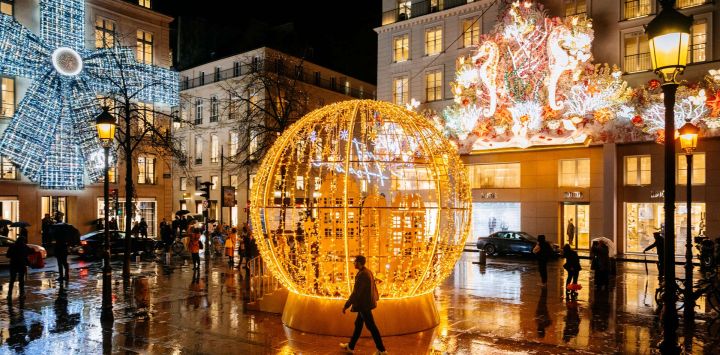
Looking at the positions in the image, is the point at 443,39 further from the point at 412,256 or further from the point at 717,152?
the point at 412,256

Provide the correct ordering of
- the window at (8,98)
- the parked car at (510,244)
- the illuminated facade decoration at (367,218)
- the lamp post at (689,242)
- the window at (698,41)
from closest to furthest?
the illuminated facade decoration at (367,218) < the lamp post at (689,242) < the window at (698,41) < the parked car at (510,244) < the window at (8,98)

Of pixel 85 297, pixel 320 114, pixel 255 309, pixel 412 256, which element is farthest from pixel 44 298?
pixel 412 256

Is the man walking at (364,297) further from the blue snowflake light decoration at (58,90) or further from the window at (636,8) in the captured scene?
the window at (636,8)

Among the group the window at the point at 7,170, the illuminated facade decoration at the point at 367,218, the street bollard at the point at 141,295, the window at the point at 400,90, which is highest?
the window at the point at 400,90

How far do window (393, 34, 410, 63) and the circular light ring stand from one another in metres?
19.3

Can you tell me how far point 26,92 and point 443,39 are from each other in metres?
24.4

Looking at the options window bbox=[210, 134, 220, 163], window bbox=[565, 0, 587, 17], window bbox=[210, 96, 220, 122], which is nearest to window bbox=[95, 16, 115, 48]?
window bbox=[210, 96, 220, 122]

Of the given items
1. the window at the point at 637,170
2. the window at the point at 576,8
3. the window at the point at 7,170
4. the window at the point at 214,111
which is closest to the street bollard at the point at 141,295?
the window at the point at 7,170

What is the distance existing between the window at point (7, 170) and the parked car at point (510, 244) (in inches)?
1040

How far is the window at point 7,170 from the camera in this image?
104 feet

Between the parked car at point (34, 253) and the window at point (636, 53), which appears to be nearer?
the parked car at point (34, 253)

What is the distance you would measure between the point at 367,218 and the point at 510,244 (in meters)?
20.4

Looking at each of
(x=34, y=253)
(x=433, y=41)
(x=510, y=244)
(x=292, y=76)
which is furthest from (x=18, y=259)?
(x=292, y=76)

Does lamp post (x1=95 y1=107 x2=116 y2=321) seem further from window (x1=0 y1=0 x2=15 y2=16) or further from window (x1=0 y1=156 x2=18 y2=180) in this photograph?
window (x1=0 y1=0 x2=15 y2=16)
